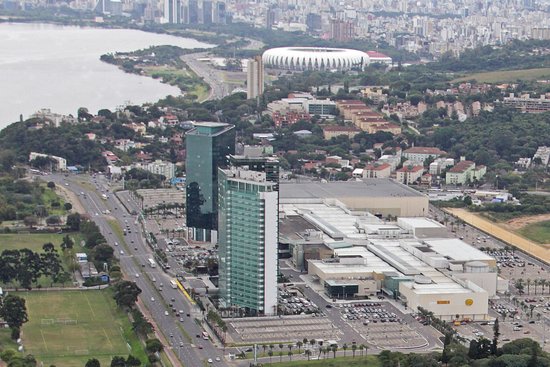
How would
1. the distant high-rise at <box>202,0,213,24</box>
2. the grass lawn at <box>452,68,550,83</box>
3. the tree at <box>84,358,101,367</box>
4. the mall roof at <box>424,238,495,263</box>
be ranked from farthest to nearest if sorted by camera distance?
the distant high-rise at <box>202,0,213,24</box>
the grass lawn at <box>452,68,550,83</box>
the mall roof at <box>424,238,495,263</box>
the tree at <box>84,358,101,367</box>

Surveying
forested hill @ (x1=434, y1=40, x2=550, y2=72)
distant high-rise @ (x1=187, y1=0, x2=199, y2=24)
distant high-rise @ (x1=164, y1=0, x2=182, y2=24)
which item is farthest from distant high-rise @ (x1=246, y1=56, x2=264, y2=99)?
distant high-rise @ (x1=164, y1=0, x2=182, y2=24)

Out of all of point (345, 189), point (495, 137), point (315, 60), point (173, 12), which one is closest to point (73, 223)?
point (345, 189)

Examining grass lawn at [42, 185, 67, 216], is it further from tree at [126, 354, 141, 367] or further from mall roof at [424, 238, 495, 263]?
tree at [126, 354, 141, 367]

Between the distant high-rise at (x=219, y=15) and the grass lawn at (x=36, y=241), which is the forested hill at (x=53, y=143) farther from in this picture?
the distant high-rise at (x=219, y=15)

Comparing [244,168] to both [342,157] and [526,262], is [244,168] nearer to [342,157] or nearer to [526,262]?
[526,262]

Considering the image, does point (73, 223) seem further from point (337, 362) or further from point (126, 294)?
point (337, 362)
